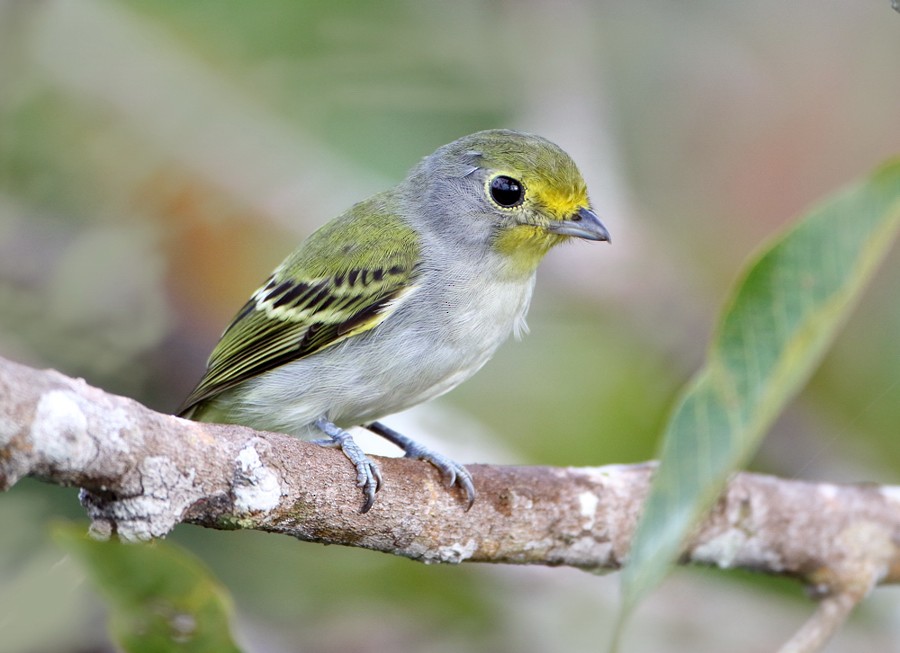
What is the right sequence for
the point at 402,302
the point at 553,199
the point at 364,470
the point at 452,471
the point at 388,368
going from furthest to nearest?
1. the point at 553,199
2. the point at 402,302
3. the point at 388,368
4. the point at 452,471
5. the point at 364,470

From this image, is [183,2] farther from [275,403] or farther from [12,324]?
[275,403]

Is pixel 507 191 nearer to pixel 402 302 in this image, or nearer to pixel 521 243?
pixel 521 243

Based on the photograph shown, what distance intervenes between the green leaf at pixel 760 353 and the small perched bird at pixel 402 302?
133cm

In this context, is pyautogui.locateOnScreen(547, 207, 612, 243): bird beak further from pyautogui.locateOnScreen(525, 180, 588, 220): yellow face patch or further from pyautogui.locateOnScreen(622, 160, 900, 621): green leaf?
pyautogui.locateOnScreen(622, 160, 900, 621): green leaf

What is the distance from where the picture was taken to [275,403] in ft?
10.9

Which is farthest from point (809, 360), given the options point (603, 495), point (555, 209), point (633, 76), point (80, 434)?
point (633, 76)

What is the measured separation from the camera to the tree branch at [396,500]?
193 centimetres

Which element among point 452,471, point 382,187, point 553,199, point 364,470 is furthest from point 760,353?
point 382,187

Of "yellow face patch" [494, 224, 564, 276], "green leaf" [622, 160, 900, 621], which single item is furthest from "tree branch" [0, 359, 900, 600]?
"green leaf" [622, 160, 900, 621]

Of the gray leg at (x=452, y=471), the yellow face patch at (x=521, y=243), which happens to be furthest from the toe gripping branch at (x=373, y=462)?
the yellow face patch at (x=521, y=243)

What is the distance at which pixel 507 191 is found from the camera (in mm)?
3514

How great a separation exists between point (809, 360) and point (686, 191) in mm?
4727

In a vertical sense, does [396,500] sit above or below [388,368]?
below

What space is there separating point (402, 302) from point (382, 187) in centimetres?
202
